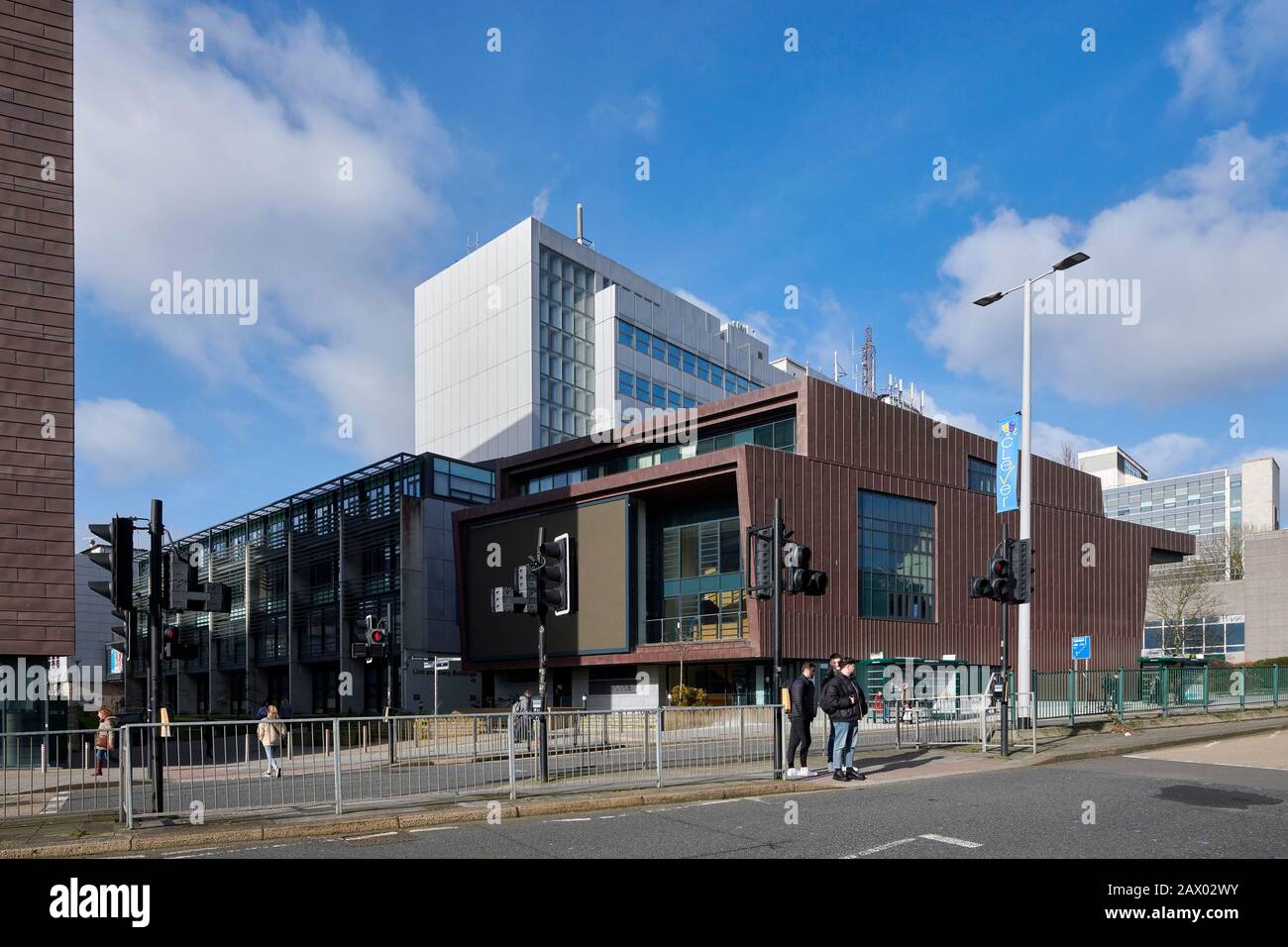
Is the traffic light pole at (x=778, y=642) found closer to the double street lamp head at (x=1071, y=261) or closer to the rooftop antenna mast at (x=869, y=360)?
the double street lamp head at (x=1071, y=261)

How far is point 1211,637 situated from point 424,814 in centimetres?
8886

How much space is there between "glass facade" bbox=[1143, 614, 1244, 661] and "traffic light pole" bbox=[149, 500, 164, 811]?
81747 millimetres

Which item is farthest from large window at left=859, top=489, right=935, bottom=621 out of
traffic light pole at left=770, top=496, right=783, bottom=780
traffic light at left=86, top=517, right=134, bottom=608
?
traffic light at left=86, top=517, right=134, bottom=608

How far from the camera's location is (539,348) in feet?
218

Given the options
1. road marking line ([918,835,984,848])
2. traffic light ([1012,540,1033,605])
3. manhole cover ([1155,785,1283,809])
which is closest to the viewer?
road marking line ([918,835,984,848])

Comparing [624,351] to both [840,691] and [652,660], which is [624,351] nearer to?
[652,660]

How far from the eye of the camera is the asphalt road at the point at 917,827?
898 centimetres

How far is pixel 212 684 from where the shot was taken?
70.4 m

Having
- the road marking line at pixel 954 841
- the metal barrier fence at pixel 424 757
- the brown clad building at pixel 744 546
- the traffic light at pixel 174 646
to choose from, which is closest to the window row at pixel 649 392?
the brown clad building at pixel 744 546

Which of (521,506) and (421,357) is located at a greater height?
(421,357)

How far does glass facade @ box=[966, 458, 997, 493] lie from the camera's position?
46.0m

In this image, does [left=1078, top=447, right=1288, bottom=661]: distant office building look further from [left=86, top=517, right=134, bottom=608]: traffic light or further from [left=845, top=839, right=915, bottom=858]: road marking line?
[left=86, top=517, right=134, bottom=608]: traffic light

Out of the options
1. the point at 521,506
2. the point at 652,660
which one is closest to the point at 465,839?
the point at 652,660
